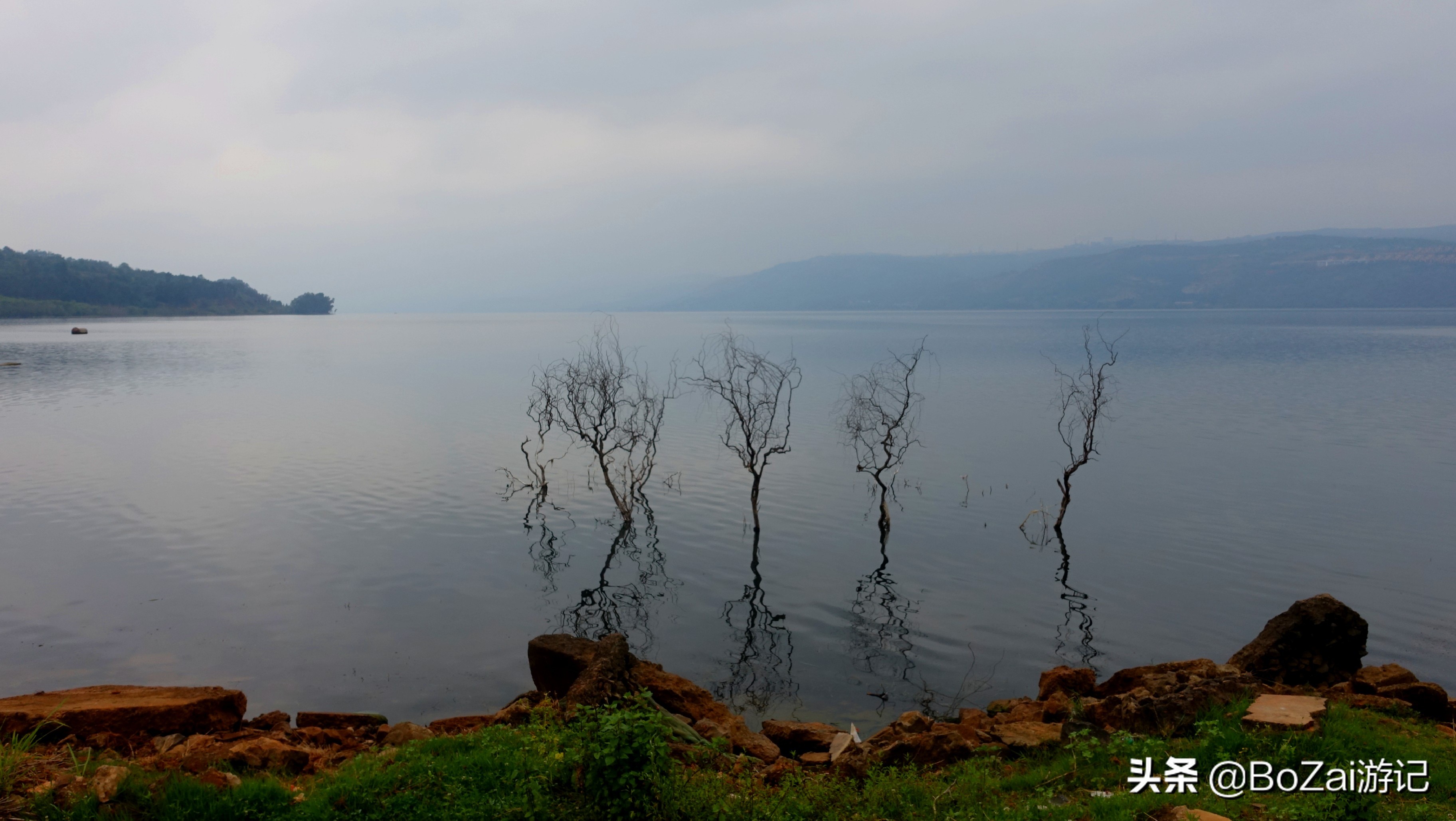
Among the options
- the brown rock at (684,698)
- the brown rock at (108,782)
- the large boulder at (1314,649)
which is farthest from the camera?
the large boulder at (1314,649)

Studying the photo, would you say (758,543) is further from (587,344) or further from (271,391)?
(587,344)

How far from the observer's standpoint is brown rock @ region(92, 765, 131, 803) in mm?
7910

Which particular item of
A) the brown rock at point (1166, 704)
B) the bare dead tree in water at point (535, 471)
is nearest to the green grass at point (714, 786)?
the brown rock at point (1166, 704)

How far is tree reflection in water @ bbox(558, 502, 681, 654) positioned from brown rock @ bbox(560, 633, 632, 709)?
17.5 ft

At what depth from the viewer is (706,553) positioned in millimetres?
26078

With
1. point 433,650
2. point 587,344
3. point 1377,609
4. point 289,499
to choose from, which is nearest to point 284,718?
point 433,650

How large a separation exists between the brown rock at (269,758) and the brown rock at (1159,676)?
1052 centimetres

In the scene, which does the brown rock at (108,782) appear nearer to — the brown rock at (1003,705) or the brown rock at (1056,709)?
the brown rock at (1056,709)

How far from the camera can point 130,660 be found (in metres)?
17.5

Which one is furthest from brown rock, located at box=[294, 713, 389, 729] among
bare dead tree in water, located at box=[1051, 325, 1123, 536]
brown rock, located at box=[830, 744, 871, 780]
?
bare dead tree in water, located at box=[1051, 325, 1123, 536]

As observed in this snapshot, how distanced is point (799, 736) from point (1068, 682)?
208 inches

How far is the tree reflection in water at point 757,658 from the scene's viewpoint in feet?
54.2

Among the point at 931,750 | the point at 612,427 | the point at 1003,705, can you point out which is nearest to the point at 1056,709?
the point at 1003,705

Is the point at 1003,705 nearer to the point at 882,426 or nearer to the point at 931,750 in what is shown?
the point at 931,750
